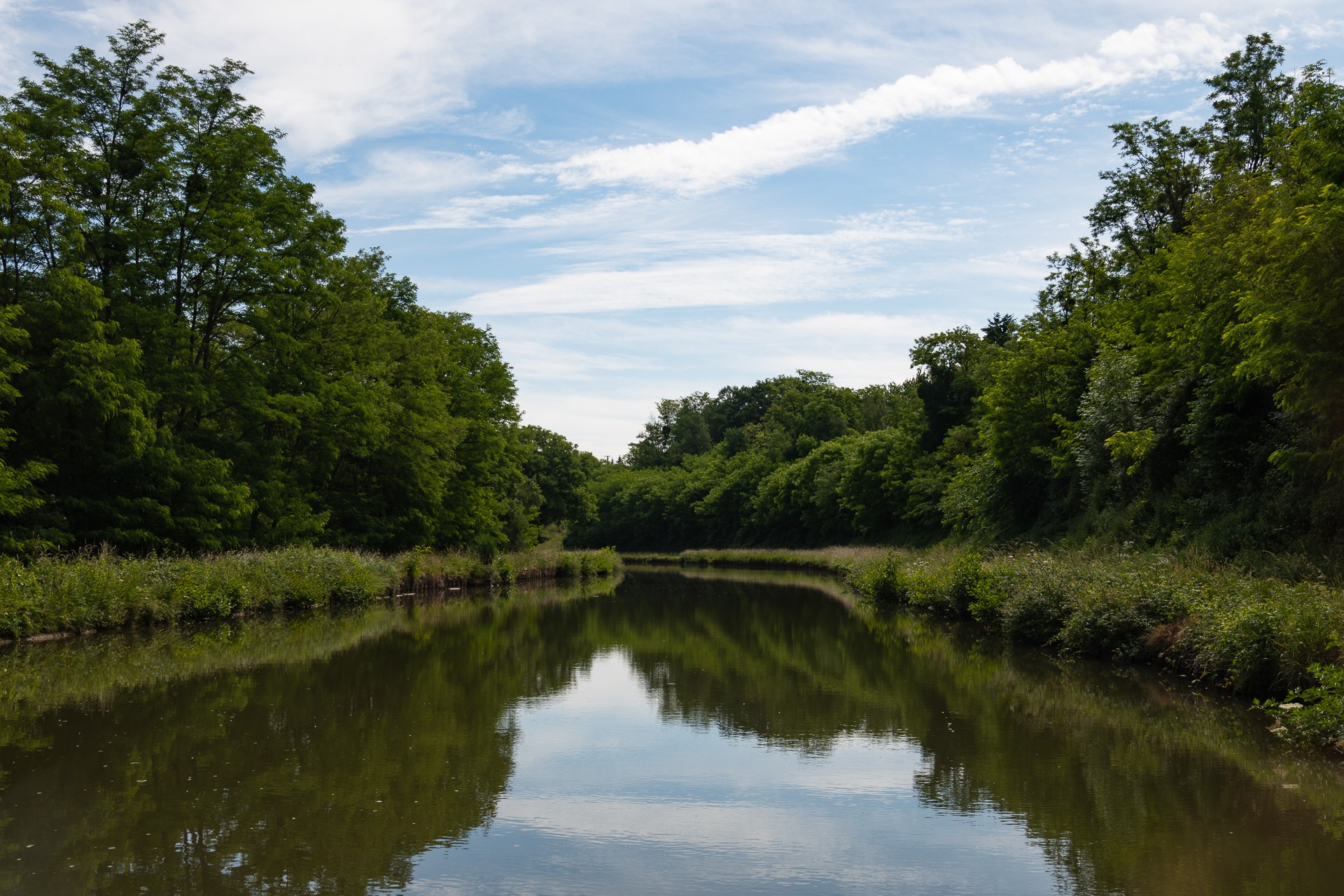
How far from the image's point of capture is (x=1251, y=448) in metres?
20.6

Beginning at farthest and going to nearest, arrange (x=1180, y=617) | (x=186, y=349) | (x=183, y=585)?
1. (x=186, y=349)
2. (x=183, y=585)
3. (x=1180, y=617)

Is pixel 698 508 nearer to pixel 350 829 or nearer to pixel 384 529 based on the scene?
pixel 384 529

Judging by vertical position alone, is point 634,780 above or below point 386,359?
below

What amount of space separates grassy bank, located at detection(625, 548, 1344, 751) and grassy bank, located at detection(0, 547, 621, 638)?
1679 cm

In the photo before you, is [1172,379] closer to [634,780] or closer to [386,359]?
[634,780]

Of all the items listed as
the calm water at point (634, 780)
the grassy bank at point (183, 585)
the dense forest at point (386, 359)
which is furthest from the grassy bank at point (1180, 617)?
the grassy bank at point (183, 585)

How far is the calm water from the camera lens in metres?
6.88

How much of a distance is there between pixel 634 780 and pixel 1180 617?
32.5ft

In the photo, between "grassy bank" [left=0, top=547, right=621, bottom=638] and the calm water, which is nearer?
the calm water

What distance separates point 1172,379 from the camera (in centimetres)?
2616

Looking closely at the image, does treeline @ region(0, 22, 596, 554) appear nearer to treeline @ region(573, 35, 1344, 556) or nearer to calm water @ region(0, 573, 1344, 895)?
calm water @ region(0, 573, 1344, 895)

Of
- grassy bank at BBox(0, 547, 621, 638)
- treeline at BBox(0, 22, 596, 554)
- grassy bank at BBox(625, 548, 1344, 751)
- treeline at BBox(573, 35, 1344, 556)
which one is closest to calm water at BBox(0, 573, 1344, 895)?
grassy bank at BBox(625, 548, 1344, 751)

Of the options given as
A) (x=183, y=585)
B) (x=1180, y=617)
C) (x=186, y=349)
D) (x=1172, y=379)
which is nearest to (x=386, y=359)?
(x=186, y=349)

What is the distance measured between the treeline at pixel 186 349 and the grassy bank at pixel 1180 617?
19944 millimetres
